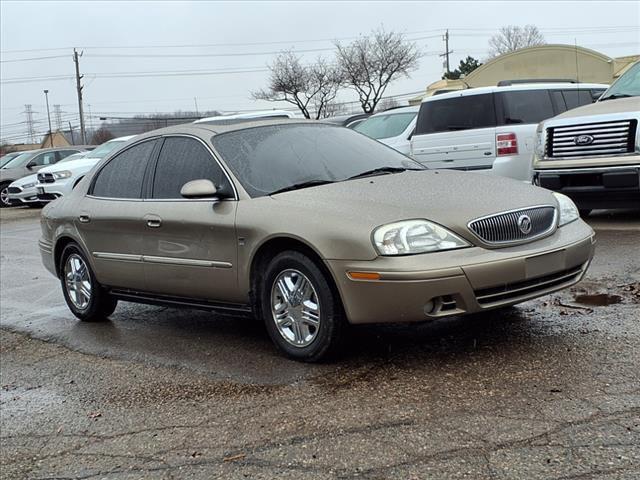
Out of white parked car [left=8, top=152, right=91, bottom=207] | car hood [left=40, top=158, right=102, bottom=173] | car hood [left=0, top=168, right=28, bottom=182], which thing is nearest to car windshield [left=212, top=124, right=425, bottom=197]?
car hood [left=40, top=158, right=102, bottom=173]

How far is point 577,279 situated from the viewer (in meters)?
4.75

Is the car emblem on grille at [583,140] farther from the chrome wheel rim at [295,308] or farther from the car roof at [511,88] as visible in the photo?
the chrome wheel rim at [295,308]

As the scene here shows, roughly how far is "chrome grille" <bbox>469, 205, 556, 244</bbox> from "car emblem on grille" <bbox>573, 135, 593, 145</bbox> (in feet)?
14.3

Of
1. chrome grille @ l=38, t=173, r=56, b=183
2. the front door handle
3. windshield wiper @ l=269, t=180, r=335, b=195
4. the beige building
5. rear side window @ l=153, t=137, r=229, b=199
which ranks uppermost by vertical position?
the beige building

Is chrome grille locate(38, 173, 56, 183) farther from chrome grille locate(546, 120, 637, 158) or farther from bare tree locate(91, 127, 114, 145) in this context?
bare tree locate(91, 127, 114, 145)

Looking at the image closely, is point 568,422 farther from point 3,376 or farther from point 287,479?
point 3,376

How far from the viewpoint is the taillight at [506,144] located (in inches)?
398

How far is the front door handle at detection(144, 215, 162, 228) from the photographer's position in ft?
18.2

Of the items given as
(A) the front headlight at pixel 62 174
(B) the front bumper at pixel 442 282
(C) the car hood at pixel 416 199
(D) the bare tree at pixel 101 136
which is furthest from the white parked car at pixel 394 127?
(D) the bare tree at pixel 101 136

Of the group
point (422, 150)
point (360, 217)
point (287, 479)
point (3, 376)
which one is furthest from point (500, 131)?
point (287, 479)

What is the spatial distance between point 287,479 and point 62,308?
502 centimetres

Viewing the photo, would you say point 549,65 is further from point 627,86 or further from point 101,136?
point 101,136

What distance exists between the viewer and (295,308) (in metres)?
4.66

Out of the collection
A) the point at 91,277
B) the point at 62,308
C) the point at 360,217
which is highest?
the point at 360,217
